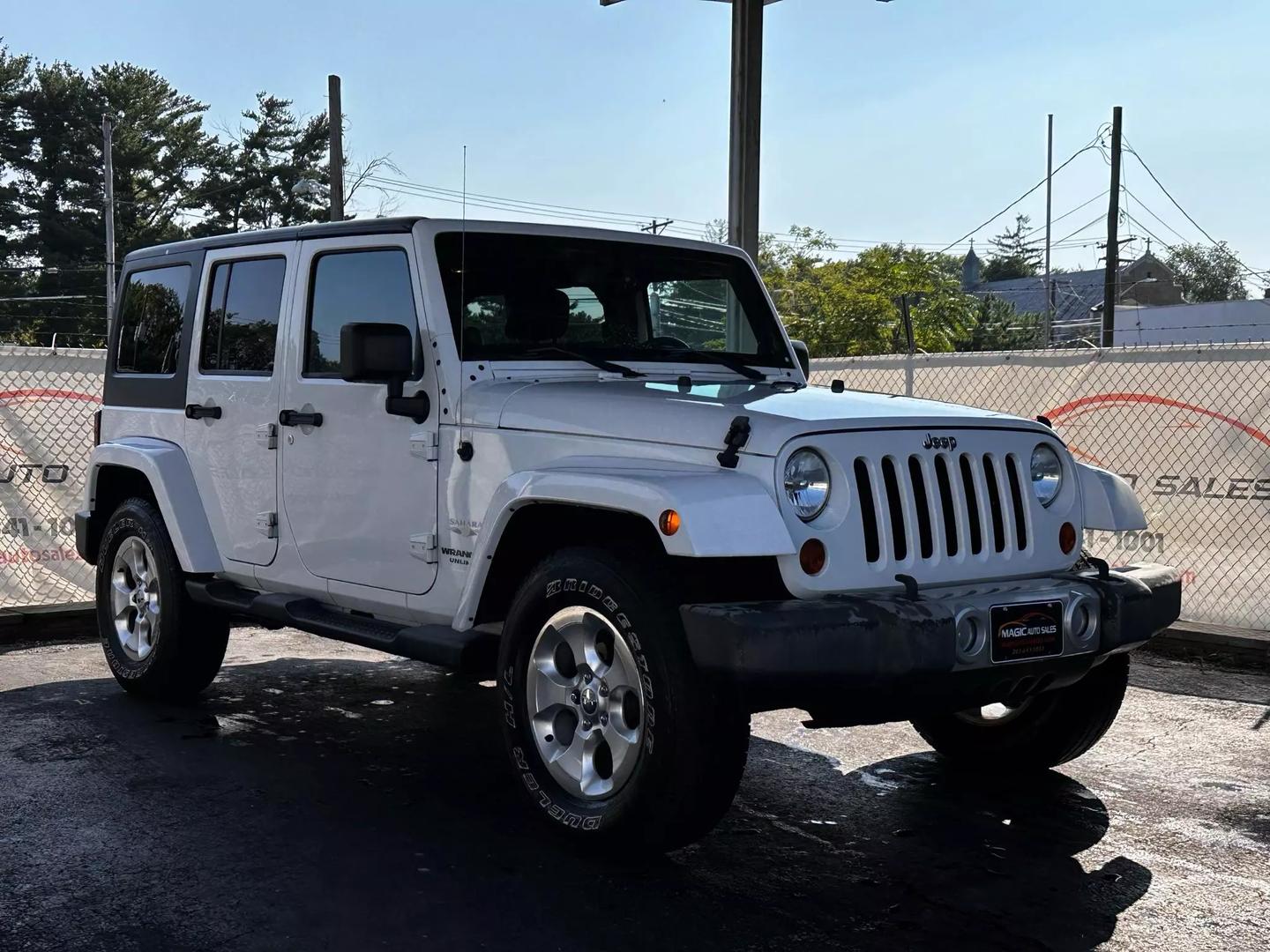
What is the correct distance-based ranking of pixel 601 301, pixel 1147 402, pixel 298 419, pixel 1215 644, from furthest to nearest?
1. pixel 1147 402
2. pixel 1215 644
3. pixel 298 419
4. pixel 601 301

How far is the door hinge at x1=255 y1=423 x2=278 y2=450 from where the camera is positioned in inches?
226

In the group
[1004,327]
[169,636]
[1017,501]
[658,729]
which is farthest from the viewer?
[1004,327]

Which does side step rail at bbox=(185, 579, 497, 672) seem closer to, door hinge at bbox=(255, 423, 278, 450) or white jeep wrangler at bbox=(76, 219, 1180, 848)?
white jeep wrangler at bbox=(76, 219, 1180, 848)

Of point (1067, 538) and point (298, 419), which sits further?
point (298, 419)

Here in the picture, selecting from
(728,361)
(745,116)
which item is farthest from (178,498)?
(745,116)

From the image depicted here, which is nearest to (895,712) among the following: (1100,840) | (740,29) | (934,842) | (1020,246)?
(934,842)

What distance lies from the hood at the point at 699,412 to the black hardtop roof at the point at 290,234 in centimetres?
85

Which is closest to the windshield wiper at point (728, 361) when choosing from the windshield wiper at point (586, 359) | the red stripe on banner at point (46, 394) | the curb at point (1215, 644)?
the windshield wiper at point (586, 359)

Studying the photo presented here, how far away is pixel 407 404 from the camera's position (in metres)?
4.95

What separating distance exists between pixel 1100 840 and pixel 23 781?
3.86 meters

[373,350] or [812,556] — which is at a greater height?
[373,350]

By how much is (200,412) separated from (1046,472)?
12.2 feet

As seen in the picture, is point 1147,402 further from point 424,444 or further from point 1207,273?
point 1207,273

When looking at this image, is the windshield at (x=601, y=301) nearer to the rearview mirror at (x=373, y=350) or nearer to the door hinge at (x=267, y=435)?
the rearview mirror at (x=373, y=350)
